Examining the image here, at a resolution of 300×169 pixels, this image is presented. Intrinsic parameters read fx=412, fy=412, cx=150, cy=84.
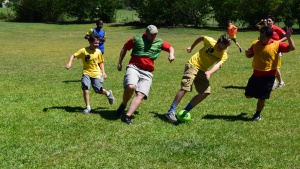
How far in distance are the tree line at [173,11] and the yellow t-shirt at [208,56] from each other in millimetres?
41869

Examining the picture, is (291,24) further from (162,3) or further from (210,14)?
(162,3)

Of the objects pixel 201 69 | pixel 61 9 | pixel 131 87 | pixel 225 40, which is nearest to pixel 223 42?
pixel 225 40

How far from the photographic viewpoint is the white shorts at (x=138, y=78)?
24.6 feet

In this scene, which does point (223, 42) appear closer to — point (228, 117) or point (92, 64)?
point (228, 117)

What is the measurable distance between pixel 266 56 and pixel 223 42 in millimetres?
860

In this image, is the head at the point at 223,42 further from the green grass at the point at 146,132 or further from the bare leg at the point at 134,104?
the bare leg at the point at 134,104

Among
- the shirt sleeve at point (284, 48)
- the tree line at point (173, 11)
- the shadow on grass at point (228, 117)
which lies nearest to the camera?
the shirt sleeve at point (284, 48)

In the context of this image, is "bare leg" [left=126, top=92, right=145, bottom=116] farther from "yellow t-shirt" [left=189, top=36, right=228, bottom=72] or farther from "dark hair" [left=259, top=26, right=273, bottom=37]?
"dark hair" [left=259, top=26, right=273, bottom=37]

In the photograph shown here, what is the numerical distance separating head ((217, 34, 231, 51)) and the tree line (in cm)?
4210

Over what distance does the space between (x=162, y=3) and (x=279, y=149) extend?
50.0 m

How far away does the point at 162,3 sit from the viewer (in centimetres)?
5466

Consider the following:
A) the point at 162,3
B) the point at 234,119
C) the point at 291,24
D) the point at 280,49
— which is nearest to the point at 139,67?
the point at 234,119

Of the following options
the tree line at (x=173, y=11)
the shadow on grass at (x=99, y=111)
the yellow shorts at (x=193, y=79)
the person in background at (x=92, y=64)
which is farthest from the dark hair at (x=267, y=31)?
the tree line at (x=173, y=11)

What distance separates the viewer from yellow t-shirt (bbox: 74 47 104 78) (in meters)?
8.48
